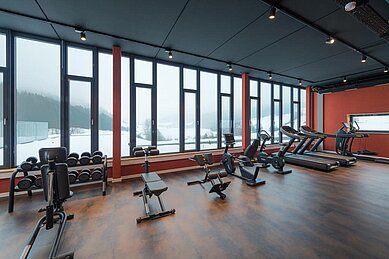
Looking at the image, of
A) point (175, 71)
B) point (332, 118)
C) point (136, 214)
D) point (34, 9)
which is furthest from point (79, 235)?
point (332, 118)

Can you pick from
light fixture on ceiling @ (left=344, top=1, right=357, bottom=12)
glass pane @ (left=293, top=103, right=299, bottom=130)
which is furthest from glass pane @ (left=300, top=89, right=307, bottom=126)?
light fixture on ceiling @ (left=344, top=1, right=357, bottom=12)

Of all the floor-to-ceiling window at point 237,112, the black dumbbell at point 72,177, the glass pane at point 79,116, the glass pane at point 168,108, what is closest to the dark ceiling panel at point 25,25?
the glass pane at point 79,116

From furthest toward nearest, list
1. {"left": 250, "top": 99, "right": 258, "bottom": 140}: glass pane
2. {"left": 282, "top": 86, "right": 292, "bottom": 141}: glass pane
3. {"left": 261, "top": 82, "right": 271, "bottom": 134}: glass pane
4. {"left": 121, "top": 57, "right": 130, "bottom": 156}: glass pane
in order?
1. {"left": 282, "top": 86, "right": 292, "bottom": 141}: glass pane
2. {"left": 261, "top": 82, "right": 271, "bottom": 134}: glass pane
3. {"left": 250, "top": 99, "right": 258, "bottom": 140}: glass pane
4. {"left": 121, "top": 57, "right": 130, "bottom": 156}: glass pane

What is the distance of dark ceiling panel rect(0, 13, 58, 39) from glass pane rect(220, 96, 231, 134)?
540 centimetres

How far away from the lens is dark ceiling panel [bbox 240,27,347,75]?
13.5ft

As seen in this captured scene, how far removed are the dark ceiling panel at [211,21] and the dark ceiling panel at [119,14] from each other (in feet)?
0.89

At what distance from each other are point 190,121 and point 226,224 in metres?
4.04

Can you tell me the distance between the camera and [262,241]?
215 cm

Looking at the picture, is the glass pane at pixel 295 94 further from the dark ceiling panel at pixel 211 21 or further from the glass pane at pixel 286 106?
the dark ceiling panel at pixel 211 21

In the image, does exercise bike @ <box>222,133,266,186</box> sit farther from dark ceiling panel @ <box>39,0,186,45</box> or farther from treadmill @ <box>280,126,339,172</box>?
dark ceiling panel @ <box>39,0,186,45</box>

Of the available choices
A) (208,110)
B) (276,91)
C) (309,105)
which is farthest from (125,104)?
(309,105)

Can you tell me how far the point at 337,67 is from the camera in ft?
20.1

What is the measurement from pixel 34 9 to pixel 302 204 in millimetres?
6016

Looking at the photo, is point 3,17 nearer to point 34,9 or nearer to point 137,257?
point 34,9
